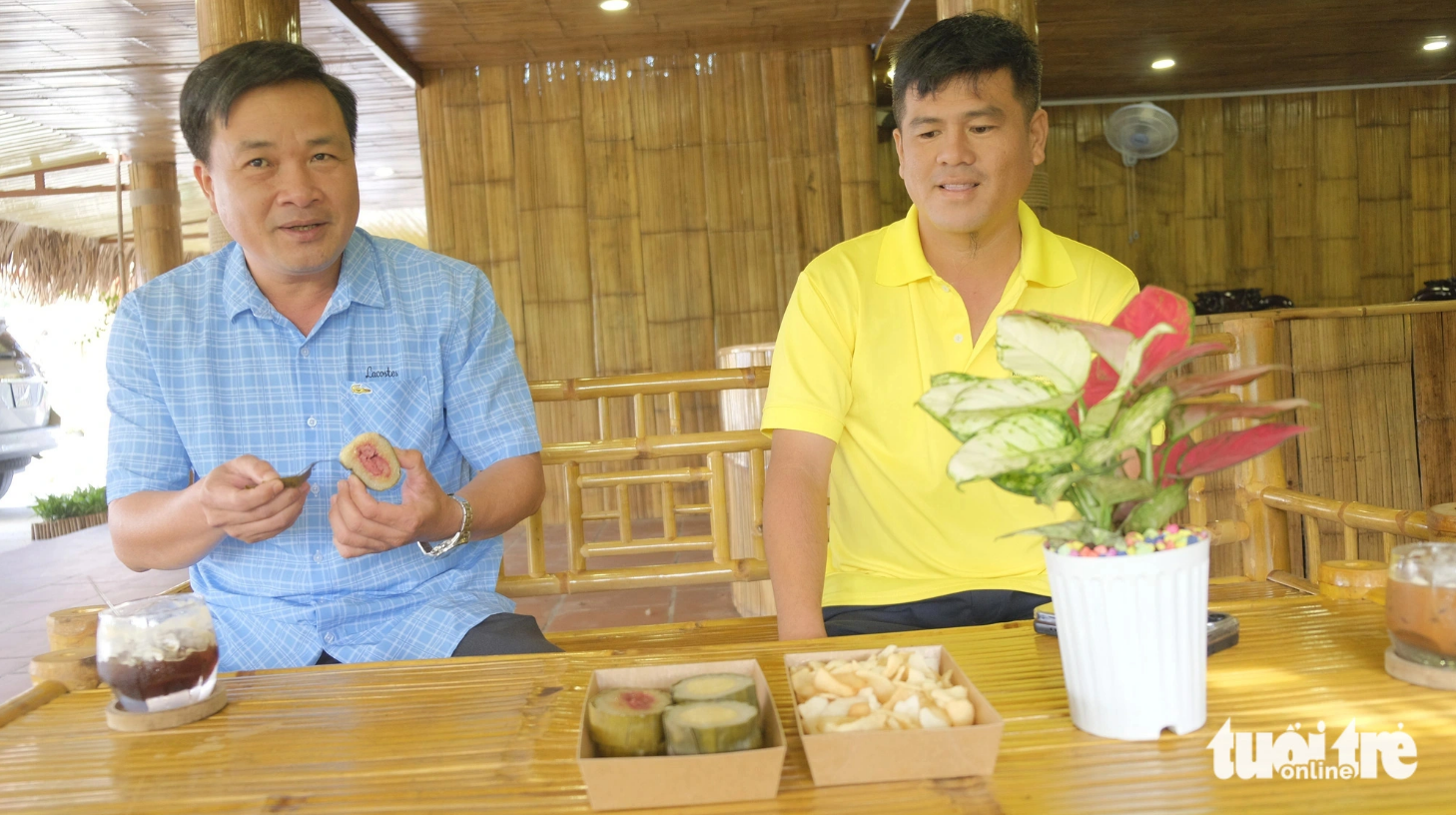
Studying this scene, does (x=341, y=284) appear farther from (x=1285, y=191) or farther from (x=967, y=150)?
(x=1285, y=191)

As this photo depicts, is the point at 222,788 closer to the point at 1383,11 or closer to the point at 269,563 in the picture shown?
the point at 269,563

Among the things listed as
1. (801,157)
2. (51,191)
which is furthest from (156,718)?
(51,191)

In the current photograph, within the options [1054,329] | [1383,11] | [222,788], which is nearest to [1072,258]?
[1054,329]

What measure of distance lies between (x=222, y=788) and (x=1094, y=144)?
8.14 metres

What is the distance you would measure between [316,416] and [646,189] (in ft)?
16.1

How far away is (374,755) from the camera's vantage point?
99 cm

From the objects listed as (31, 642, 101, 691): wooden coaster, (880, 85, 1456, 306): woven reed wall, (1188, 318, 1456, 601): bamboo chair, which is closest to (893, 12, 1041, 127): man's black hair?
(1188, 318, 1456, 601): bamboo chair

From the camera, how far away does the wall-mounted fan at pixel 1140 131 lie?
299 inches

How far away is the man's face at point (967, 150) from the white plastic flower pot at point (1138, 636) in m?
0.86

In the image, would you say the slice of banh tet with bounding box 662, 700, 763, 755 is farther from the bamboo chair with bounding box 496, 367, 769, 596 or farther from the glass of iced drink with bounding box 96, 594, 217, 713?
the bamboo chair with bounding box 496, 367, 769, 596

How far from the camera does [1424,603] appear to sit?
3.25ft

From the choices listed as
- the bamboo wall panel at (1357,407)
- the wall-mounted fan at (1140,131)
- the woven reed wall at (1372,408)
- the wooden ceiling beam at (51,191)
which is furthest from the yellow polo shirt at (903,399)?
the wooden ceiling beam at (51,191)

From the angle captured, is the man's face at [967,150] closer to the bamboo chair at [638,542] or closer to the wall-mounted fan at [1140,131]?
the bamboo chair at [638,542]

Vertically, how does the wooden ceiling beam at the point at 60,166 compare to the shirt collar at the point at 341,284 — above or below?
above
